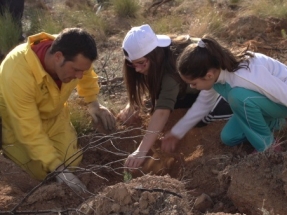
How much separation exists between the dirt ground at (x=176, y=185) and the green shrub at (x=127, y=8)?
163 inches

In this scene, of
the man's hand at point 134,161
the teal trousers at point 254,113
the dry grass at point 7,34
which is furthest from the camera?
the dry grass at point 7,34

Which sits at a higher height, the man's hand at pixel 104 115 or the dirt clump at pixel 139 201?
the dirt clump at pixel 139 201

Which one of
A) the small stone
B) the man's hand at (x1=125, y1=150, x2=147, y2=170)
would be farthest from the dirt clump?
the man's hand at (x1=125, y1=150, x2=147, y2=170)

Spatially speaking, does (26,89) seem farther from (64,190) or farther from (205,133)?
(205,133)

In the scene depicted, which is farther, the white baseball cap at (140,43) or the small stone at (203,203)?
the white baseball cap at (140,43)

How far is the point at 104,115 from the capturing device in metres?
4.35

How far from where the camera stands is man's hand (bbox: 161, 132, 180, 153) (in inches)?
154

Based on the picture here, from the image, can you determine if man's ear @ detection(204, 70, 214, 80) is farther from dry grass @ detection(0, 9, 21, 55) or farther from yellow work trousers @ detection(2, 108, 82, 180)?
dry grass @ detection(0, 9, 21, 55)

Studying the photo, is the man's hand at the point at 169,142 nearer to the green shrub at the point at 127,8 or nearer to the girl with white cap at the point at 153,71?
the girl with white cap at the point at 153,71

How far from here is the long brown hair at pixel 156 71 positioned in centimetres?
374

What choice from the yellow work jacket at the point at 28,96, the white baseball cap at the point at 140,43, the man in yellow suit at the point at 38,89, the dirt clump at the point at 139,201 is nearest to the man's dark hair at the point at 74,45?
the man in yellow suit at the point at 38,89

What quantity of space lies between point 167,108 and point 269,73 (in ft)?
2.44

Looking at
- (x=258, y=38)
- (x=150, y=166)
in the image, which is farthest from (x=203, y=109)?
(x=258, y=38)

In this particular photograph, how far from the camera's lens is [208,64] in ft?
11.2
